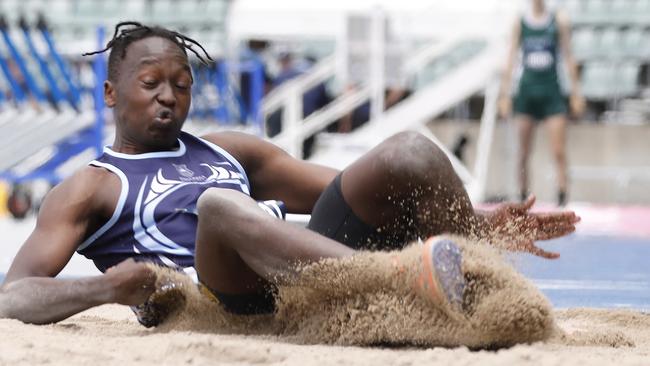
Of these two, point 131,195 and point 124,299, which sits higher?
point 131,195

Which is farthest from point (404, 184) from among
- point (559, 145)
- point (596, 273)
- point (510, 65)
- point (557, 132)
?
point (510, 65)

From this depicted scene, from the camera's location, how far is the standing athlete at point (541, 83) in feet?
36.2

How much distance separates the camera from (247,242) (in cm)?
303

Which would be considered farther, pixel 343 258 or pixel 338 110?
pixel 338 110

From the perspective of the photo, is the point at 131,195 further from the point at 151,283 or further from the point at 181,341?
the point at 181,341

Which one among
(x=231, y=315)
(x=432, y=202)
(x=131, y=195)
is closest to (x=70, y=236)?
(x=131, y=195)

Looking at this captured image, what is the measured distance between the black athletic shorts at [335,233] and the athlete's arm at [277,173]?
0.67 metres

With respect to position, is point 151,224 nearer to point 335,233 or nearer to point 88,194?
Answer: point 88,194

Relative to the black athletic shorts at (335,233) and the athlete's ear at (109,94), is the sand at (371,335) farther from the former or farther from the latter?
the athlete's ear at (109,94)

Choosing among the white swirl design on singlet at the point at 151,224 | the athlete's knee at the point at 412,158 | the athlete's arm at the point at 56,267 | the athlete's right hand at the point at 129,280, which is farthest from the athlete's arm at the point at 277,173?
the athlete's knee at the point at 412,158

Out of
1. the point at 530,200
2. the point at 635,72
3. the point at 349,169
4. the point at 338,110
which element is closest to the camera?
the point at 349,169

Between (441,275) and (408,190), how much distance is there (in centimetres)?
40

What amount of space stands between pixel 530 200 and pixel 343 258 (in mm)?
746

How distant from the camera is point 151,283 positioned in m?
3.38
